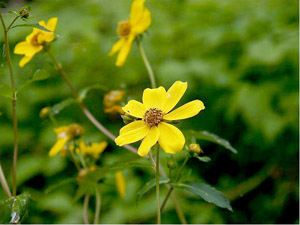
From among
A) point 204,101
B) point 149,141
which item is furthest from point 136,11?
point 204,101

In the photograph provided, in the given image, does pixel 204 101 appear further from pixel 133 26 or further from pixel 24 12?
pixel 24 12

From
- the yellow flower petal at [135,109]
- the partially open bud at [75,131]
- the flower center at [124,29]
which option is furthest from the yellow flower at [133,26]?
the yellow flower petal at [135,109]

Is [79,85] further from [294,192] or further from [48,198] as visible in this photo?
[294,192]

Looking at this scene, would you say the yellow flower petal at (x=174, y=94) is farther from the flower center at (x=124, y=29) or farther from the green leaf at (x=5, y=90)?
the flower center at (x=124, y=29)

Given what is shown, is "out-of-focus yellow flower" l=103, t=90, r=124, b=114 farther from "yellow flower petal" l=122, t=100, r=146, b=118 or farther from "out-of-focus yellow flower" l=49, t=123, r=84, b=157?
"yellow flower petal" l=122, t=100, r=146, b=118

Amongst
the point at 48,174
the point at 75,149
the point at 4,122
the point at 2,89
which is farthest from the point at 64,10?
the point at 2,89

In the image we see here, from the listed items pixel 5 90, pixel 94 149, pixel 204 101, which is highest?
pixel 5 90
